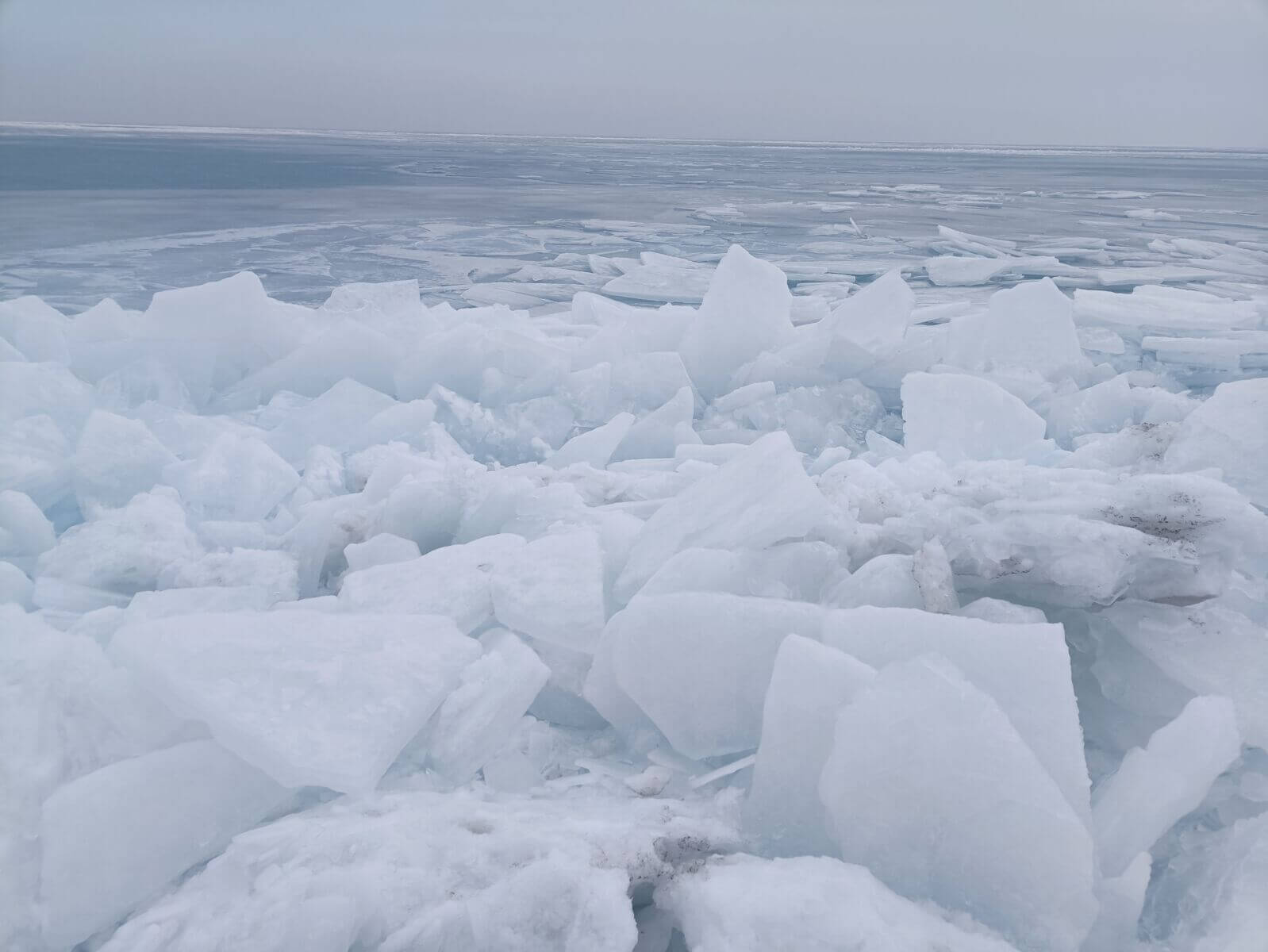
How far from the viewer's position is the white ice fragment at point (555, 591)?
1630mm

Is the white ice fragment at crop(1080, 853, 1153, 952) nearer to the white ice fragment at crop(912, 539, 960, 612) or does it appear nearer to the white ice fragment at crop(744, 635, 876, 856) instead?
the white ice fragment at crop(744, 635, 876, 856)

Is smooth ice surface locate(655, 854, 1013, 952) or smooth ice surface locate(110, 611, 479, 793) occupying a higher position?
smooth ice surface locate(110, 611, 479, 793)

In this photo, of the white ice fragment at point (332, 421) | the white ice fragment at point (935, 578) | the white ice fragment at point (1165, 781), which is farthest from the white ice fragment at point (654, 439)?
the white ice fragment at point (1165, 781)

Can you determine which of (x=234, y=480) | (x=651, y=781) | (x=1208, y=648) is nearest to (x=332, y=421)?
(x=234, y=480)

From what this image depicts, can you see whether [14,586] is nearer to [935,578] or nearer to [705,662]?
[705,662]

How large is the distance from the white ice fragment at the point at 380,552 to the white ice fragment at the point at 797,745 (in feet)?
3.39

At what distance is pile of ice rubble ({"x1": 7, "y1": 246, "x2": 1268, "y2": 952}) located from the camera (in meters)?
1.12

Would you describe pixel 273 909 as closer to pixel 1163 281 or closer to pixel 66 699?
pixel 66 699

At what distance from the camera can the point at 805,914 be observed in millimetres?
1047

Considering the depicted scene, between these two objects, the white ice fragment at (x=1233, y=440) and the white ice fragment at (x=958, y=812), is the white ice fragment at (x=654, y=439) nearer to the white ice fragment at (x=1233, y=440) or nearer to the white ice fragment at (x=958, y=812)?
the white ice fragment at (x=1233, y=440)

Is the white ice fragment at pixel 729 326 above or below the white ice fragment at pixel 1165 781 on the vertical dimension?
above

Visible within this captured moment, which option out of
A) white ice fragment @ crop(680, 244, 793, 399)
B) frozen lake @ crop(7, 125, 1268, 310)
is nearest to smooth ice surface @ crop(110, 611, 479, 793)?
white ice fragment @ crop(680, 244, 793, 399)

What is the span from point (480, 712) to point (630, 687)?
25cm

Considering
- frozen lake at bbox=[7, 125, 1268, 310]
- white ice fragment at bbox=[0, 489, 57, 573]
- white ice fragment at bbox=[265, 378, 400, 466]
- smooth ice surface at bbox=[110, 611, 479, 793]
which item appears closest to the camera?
smooth ice surface at bbox=[110, 611, 479, 793]
